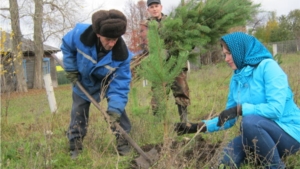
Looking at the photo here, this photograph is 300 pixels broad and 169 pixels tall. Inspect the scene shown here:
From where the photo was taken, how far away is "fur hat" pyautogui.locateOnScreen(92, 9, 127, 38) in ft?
8.87

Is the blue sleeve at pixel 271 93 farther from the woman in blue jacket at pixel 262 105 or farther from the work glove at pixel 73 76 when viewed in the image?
the work glove at pixel 73 76

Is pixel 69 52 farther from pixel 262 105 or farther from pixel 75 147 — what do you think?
pixel 262 105

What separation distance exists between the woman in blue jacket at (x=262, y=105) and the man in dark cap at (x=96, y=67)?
3.29 ft

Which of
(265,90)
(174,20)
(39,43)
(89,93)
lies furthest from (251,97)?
(39,43)

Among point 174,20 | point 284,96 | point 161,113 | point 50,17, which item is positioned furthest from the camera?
point 50,17

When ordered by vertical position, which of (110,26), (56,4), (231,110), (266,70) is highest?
(56,4)

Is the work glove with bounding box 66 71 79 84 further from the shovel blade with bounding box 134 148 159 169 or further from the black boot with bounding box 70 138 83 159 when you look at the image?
the shovel blade with bounding box 134 148 159 169

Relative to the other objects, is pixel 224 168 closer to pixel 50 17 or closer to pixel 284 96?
pixel 284 96

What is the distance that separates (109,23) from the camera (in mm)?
2699

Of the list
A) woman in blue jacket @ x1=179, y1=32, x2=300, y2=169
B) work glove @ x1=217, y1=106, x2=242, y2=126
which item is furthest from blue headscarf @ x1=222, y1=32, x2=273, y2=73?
work glove @ x1=217, y1=106, x2=242, y2=126

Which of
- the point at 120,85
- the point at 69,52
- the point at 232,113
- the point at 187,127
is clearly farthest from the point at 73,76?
the point at 232,113

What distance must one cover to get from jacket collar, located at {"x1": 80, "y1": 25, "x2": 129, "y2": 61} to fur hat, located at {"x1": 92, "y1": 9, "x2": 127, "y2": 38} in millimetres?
180

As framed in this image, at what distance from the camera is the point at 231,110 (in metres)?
2.42

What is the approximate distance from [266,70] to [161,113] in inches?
32.8
